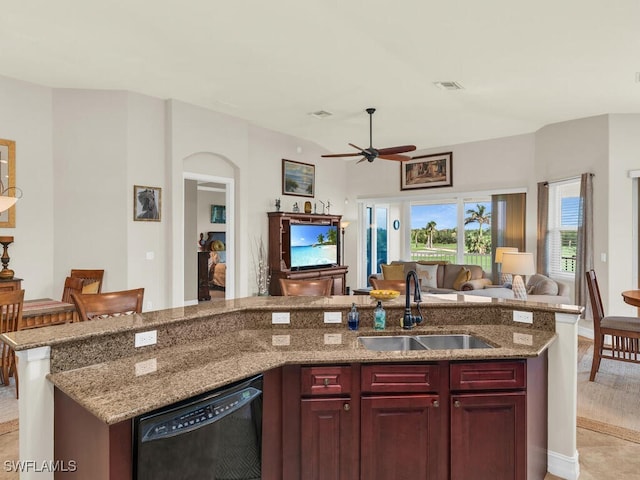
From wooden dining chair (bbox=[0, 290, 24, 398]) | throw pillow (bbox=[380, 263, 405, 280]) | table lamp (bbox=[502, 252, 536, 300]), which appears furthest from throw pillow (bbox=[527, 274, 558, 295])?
wooden dining chair (bbox=[0, 290, 24, 398])

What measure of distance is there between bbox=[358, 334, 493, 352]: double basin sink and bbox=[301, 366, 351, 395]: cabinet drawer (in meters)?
0.49

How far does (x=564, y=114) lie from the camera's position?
18.7 ft

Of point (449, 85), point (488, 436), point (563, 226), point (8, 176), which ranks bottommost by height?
point (488, 436)

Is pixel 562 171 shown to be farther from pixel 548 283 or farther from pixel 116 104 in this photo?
pixel 116 104

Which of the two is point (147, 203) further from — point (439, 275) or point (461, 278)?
point (461, 278)

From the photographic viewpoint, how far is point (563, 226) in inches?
250

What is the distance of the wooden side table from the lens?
4238 millimetres

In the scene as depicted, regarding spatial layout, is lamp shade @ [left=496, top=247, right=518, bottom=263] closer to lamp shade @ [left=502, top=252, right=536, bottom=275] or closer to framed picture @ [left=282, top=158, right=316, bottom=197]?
lamp shade @ [left=502, top=252, right=536, bottom=275]

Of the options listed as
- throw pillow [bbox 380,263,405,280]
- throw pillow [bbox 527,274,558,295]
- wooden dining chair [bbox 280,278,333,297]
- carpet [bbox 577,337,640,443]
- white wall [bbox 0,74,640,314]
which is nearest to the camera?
carpet [bbox 577,337,640,443]

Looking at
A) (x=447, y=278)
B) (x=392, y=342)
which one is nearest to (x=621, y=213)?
(x=447, y=278)

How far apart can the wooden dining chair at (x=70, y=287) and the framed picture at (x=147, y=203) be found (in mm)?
1026

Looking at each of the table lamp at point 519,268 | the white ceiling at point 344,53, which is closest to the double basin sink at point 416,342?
the white ceiling at point 344,53

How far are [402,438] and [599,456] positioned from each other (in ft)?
5.23

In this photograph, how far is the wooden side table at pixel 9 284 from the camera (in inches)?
167
